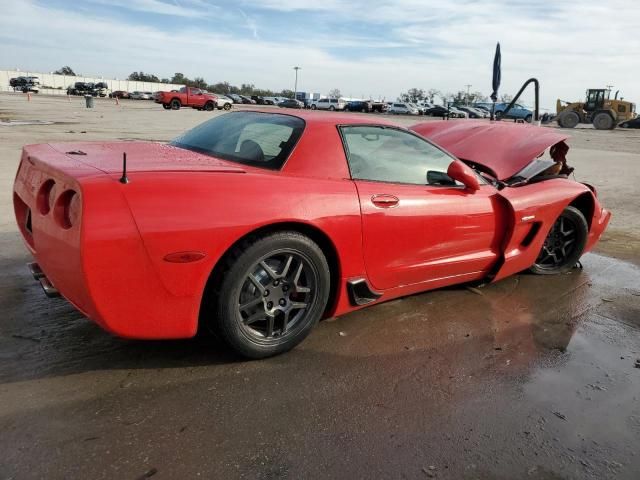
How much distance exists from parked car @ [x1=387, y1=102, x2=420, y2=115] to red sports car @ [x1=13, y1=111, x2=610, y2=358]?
54703 mm

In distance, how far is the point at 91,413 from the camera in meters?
2.26

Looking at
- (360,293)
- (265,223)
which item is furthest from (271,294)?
(360,293)

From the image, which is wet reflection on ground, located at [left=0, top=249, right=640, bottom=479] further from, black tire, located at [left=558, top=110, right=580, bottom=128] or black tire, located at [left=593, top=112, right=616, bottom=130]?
black tire, located at [left=593, top=112, right=616, bottom=130]

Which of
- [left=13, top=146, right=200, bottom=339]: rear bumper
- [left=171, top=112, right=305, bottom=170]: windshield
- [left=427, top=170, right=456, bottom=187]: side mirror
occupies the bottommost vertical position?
[left=13, top=146, right=200, bottom=339]: rear bumper

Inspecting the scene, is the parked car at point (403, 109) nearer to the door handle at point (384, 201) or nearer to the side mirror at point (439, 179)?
the side mirror at point (439, 179)

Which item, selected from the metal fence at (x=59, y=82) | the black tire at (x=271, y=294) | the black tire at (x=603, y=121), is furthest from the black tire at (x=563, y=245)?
the metal fence at (x=59, y=82)

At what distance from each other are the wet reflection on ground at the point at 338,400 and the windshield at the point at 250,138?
1.12 metres

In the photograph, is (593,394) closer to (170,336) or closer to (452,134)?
(170,336)

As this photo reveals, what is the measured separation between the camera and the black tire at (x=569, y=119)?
36.0m

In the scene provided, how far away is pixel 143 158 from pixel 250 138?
73 centimetres

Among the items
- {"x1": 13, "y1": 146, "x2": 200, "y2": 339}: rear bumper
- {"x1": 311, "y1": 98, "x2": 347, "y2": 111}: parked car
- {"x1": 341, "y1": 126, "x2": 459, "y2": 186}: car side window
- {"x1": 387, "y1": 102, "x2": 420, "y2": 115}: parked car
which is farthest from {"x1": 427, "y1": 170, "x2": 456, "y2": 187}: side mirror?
{"x1": 311, "y1": 98, "x2": 347, "y2": 111}: parked car

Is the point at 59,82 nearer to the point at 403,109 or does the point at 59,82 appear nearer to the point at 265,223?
the point at 403,109

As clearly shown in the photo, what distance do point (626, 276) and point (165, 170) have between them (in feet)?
13.9

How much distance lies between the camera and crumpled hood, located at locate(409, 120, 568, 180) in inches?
163
